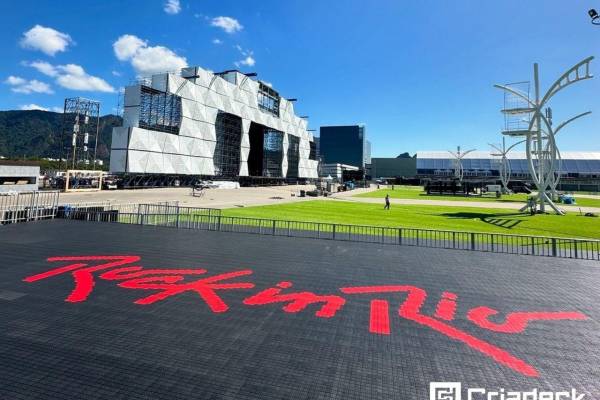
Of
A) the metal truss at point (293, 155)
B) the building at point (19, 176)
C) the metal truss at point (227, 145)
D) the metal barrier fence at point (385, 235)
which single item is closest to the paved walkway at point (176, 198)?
the building at point (19, 176)

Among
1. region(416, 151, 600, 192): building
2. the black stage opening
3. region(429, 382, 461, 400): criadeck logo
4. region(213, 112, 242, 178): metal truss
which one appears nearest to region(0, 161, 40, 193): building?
region(213, 112, 242, 178): metal truss

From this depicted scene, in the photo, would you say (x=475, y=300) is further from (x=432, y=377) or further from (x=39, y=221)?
(x=39, y=221)

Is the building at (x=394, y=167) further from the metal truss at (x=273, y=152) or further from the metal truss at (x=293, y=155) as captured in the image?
the metal truss at (x=273, y=152)

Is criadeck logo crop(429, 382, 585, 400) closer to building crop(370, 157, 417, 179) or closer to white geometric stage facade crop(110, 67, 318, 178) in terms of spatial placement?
white geometric stage facade crop(110, 67, 318, 178)

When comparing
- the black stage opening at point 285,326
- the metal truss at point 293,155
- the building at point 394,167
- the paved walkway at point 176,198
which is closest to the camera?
the black stage opening at point 285,326

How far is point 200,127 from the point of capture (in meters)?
76.6

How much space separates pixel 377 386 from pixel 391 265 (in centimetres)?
777

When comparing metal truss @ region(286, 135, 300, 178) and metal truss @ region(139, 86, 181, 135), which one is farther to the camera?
metal truss @ region(286, 135, 300, 178)

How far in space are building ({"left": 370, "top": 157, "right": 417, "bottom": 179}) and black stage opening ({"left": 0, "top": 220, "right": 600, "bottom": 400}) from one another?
18848 cm

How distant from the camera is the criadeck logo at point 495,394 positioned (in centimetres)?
483

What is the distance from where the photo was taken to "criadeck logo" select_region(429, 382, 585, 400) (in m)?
4.83

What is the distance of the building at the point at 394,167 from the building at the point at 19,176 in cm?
17325

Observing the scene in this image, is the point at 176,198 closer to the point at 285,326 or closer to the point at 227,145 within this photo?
the point at 285,326

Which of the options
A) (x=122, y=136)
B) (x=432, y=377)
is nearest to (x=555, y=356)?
(x=432, y=377)
